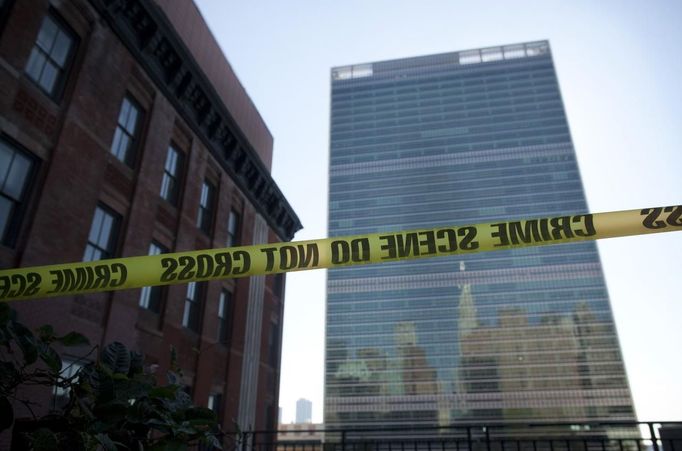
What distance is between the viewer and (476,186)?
132750 millimetres

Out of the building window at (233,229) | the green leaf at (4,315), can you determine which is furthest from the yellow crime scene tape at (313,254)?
the building window at (233,229)

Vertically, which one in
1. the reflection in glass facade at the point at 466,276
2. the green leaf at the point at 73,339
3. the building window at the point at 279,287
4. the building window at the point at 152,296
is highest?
the reflection in glass facade at the point at 466,276

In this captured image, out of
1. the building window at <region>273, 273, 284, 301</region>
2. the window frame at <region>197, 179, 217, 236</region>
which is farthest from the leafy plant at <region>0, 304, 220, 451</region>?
the building window at <region>273, 273, 284, 301</region>

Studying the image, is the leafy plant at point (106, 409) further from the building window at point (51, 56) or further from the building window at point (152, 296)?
the building window at point (152, 296)

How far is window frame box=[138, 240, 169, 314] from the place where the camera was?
539 inches

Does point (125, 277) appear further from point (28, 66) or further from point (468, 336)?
point (468, 336)

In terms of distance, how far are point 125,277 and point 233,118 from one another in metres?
16.0

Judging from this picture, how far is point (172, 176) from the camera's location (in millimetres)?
15875

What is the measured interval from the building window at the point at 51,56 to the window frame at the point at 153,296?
492cm

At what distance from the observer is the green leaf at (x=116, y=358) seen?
345 centimetres

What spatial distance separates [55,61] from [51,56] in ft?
0.46

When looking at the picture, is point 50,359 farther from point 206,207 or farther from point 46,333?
point 206,207

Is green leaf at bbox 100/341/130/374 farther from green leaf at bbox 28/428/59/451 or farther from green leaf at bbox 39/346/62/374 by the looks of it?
green leaf at bbox 28/428/59/451

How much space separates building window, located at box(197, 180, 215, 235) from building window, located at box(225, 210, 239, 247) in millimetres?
1541
